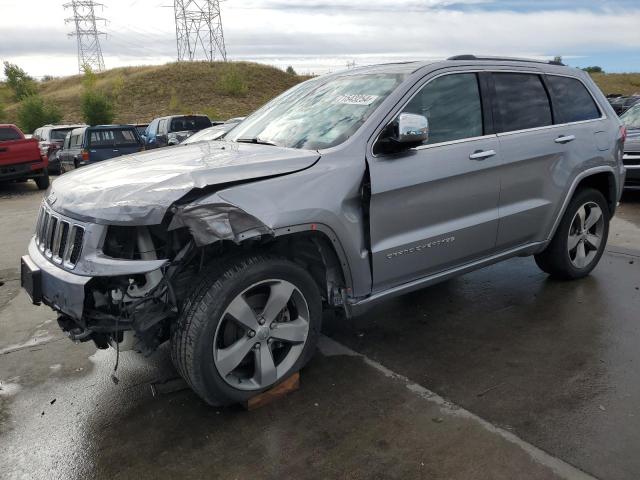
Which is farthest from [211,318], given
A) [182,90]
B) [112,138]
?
[182,90]

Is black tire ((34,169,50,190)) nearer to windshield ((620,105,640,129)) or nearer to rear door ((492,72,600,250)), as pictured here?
rear door ((492,72,600,250))

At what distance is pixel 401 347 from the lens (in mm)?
3906

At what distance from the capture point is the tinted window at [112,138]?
15.5m

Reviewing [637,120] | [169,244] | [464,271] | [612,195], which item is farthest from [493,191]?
[637,120]

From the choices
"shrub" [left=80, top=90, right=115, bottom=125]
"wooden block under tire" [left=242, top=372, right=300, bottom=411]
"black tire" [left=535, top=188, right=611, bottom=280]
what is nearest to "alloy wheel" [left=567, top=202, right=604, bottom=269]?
"black tire" [left=535, top=188, right=611, bottom=280]

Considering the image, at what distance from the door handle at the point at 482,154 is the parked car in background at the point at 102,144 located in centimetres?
1323

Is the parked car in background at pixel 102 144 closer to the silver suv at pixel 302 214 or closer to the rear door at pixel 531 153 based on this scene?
the silver suv at pixel 302 214

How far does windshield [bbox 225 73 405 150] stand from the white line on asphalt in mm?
1474

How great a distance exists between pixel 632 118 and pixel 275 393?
9928 mm

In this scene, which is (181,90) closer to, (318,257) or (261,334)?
(318,257)

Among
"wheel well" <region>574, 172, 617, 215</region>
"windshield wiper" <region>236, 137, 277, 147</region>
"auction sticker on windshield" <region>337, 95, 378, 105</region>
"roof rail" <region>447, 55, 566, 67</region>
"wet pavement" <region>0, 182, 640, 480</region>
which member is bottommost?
"wet pavement" <region>0, 182, 640, 480</region>

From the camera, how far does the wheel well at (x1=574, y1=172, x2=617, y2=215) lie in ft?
16.1

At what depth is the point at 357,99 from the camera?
3.67 meters

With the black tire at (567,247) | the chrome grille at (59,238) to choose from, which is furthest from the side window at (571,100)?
the chrome grille at (59,238)
